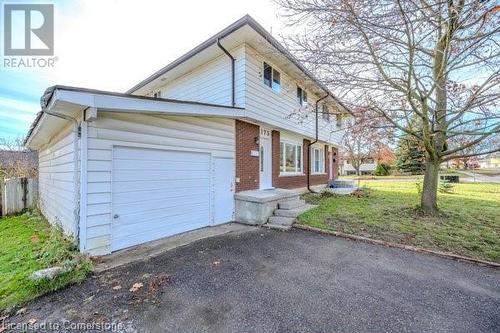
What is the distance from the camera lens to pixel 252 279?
3.81 meters

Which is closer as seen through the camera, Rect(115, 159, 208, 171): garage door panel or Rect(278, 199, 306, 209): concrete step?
Rect(115, 159, 208, 171): garage door panel

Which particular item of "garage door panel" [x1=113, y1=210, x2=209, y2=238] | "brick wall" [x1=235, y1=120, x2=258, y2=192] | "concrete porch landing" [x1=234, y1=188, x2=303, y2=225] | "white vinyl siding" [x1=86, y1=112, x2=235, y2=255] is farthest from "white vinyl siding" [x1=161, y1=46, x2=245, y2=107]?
"garage door panel" [x1=113, y1=210, x2=209, y2=238]

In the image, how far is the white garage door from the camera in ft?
16.5

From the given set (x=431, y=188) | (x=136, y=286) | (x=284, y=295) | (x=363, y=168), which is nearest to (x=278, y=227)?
(x=284, y=295)

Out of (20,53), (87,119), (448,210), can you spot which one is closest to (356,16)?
(87,119)

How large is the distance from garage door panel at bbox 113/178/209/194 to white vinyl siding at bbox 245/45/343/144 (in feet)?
9.35

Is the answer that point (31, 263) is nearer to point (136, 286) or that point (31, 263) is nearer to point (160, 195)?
point (136, 286)

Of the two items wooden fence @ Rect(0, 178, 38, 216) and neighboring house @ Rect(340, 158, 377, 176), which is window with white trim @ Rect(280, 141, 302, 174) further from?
neighboring house @ Rect(340, 158, 377, 176)

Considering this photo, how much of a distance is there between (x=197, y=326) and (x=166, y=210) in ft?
12.1

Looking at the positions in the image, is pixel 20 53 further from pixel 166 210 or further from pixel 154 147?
pixel 166 210

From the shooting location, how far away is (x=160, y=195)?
580cm

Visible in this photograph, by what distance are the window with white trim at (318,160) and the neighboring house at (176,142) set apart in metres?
3.11

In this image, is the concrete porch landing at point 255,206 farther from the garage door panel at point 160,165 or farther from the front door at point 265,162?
the garage door panel at point 160,165

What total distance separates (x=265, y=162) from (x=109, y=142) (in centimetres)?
598
